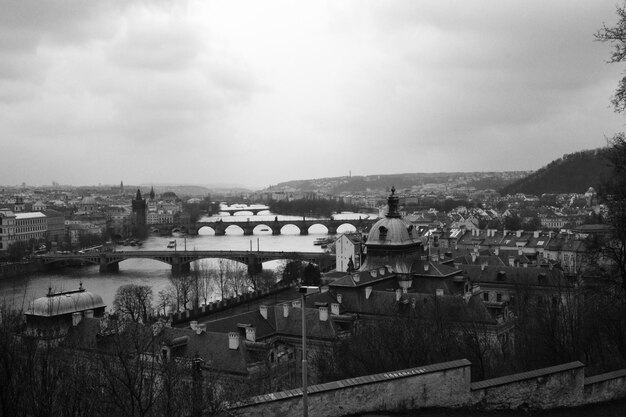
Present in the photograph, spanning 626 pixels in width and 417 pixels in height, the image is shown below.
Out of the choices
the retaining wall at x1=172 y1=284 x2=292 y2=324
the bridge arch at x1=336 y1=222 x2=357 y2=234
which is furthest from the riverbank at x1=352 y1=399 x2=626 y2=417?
the bridge arch at x1=336 y1=222 x2=357 y2=234

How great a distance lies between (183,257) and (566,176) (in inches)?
4629

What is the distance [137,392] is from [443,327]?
38.2 feet

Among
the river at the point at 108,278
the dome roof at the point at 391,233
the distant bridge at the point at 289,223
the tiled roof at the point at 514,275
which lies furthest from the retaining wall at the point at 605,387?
the distant bridge at the point at 289,223

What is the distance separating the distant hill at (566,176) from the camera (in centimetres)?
15712

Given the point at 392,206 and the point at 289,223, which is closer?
the point at 392,206

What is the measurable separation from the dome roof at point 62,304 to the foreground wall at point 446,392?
16.1m

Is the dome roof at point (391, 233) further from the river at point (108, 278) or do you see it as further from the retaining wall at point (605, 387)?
the retaining wall at point (605, 387)

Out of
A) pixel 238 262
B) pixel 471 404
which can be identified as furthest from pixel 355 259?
pixel 471 404

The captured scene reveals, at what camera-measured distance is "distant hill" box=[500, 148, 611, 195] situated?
157m

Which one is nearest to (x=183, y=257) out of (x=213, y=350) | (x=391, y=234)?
(x=391, y=234)

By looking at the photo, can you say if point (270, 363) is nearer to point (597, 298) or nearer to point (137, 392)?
point (137, 392)

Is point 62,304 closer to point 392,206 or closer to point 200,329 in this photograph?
point 200,329

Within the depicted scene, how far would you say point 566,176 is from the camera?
6476 inches

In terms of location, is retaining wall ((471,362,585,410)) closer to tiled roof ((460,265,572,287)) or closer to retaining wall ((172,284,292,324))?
retaining wall ((172,284,292,324))
